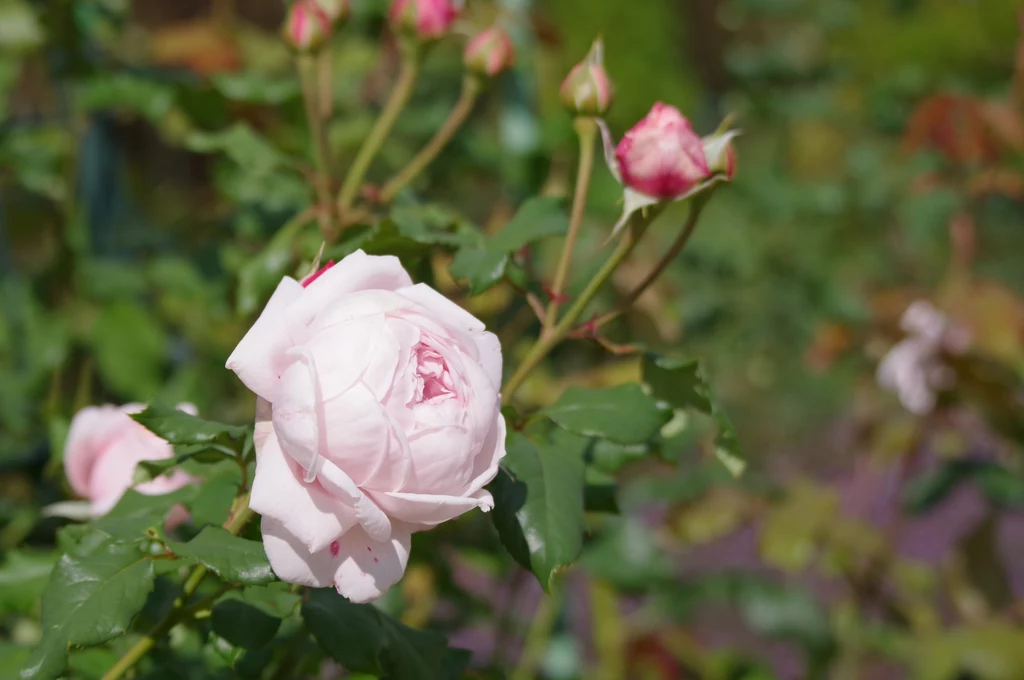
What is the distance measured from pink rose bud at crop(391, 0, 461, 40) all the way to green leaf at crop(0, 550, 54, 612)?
0.48 meters

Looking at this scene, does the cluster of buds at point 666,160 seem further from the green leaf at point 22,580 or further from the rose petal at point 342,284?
the green leaf at point 22,580

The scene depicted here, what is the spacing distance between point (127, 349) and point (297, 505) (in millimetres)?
762

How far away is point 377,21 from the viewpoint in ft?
3.95

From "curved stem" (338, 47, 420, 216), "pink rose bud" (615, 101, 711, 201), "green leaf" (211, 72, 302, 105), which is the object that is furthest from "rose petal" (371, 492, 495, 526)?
"green leaf" (211, 72, 302, 105)

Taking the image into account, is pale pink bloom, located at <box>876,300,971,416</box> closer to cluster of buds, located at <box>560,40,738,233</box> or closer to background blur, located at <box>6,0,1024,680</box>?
background blur, located at <box>6,0,1024,680</box>

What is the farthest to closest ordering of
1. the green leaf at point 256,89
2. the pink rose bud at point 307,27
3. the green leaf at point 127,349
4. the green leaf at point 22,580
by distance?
the green leaf at point 127,349 < the green leaf at point 256,89 < the pink rose bud at point 307,27 < the green leaf at point 22,580

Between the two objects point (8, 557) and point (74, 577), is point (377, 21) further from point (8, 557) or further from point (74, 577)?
point (74, 577)

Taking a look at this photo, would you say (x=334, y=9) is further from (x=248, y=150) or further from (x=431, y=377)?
(x=431, y=377)

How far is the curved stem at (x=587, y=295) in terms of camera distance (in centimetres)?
57

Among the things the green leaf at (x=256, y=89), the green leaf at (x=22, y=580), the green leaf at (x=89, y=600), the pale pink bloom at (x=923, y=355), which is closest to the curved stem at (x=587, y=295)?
the green leaf at (x=89, y=600)

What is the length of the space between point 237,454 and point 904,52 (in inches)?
302

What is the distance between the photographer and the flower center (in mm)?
465

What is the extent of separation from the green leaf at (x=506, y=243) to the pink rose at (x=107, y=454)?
0.86 ft

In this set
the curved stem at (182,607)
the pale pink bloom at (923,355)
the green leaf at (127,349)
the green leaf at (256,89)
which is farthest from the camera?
the pale pink bloom at (923,355)
